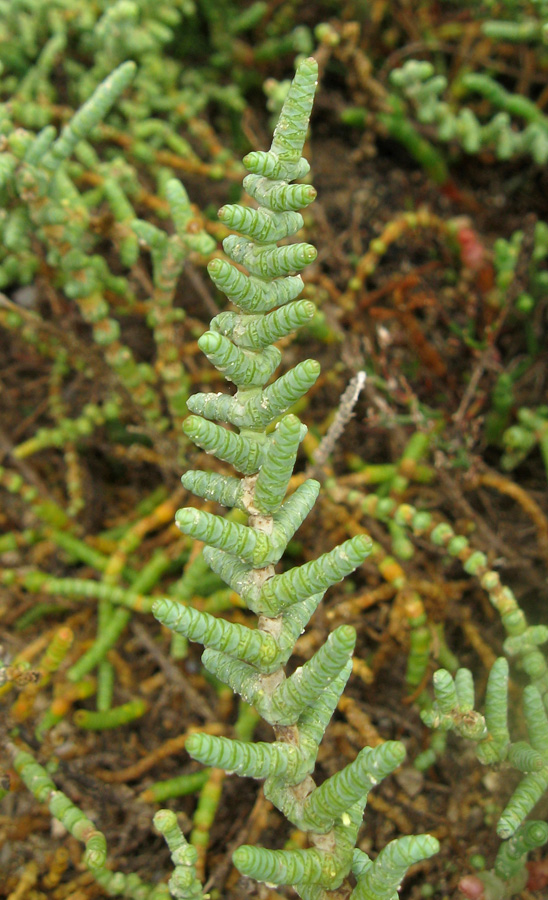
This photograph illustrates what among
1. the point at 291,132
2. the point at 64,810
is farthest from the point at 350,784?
the point at 291,132

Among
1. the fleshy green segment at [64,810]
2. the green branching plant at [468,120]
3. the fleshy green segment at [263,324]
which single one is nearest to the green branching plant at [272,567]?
the fleshy green segment at [263,324]

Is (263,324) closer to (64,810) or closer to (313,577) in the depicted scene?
(313,577)

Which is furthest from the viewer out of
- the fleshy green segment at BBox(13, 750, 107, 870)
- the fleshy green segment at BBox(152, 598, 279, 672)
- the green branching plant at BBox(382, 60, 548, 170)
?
the green branching plant at BBox(382, 60, 548, 170)

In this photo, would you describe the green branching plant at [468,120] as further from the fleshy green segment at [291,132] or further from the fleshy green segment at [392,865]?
the fleshy green segment at [392,865]

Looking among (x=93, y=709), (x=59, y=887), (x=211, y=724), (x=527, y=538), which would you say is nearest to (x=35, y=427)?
(x=93, y=709)

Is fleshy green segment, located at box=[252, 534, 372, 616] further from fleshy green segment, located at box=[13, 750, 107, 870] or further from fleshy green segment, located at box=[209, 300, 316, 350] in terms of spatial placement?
fleshy green segment, located at box=[13, 750, 107, 870]

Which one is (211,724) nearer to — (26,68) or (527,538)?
(527,538)

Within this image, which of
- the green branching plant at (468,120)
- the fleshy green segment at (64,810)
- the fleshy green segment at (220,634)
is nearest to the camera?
the fleshy green segment at (220,634)

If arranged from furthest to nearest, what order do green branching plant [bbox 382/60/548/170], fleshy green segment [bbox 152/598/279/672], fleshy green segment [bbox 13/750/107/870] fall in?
green branching plant [bbox 382/60/548/170]
fleshy green segment [bbox 13/750/107/870]
fleshy green segment [bbox 152/598/279/672]

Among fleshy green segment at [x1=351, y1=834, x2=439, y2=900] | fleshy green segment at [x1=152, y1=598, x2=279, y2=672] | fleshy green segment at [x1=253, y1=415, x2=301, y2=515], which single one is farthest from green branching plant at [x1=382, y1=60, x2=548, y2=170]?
fleshy green segment at [x1=351, y1=834, x2=439, y2=900]
